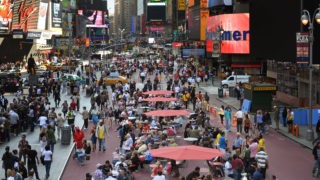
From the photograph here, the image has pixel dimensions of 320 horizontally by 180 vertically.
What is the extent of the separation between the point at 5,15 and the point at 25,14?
30.5 feet

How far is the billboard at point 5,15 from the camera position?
7112 centimetres

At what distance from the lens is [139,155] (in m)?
21.1

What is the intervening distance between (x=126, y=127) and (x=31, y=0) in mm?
63136

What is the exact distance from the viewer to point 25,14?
81062mm

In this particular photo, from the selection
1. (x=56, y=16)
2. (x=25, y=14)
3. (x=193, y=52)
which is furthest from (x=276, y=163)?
(x=56, y=16)

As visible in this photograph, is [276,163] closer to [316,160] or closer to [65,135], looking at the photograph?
[316,160]

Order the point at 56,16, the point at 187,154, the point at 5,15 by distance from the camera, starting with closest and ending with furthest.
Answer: the point at 187,154, the point at 5,15, the point at 56,16

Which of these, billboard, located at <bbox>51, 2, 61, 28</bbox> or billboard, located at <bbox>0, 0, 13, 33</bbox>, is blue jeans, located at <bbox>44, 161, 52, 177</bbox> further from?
billboard, located at <bbox>51, 2, 61, 28</bbox>

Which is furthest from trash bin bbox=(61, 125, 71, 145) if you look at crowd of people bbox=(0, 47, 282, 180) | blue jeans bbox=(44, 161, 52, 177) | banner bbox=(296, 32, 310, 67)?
banner bbox=(296, 32, 310, 67)

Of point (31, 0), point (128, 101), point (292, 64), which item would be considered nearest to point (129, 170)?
point (128, 101)

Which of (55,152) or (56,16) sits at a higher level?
(56,16)

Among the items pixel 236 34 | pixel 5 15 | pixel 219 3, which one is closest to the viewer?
pixel 236 34

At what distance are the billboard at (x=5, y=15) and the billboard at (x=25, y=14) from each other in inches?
112

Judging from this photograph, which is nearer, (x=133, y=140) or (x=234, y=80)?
(x=133, y=140)
